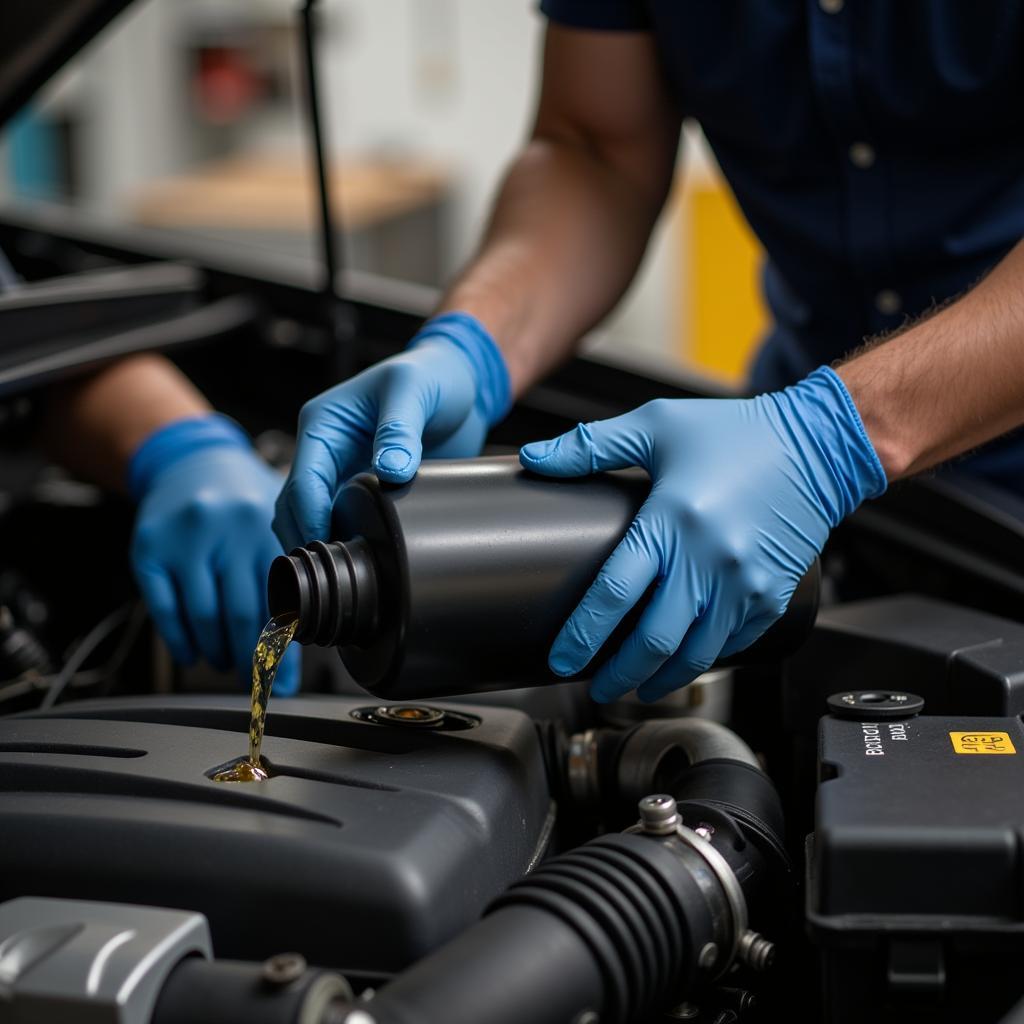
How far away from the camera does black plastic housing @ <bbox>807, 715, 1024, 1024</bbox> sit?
535 mm

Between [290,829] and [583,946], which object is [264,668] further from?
[583,946]

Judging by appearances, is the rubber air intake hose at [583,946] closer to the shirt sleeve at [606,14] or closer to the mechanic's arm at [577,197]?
the mechanic's arm at [577,197]

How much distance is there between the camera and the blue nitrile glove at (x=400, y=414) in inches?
33.3

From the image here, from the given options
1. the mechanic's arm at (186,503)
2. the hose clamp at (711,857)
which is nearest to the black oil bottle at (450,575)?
the hose clamp at (711,857)

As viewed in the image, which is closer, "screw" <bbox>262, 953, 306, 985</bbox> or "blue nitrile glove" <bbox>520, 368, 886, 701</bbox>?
"screw" <bbox>262, 953, 306, 985</bbox>

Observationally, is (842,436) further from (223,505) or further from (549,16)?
(549,16)

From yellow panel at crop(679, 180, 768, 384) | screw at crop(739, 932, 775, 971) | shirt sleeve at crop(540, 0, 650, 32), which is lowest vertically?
yellow panel at crop(679, 180, 768, 384)

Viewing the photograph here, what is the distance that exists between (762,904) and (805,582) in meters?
0.21

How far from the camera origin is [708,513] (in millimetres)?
736

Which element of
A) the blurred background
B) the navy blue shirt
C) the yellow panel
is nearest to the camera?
the navy blue shirt

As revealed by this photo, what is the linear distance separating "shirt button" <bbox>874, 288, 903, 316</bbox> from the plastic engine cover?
654 mm

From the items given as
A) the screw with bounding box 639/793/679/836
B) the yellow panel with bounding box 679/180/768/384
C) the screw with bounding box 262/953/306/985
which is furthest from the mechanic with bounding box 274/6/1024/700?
the yellow panel with bounding box 679/180/768/384

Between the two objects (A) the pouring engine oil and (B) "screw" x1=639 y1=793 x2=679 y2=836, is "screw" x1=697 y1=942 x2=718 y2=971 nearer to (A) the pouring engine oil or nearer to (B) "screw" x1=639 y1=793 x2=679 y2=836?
(B) "screw" x1=639 y1=793 x2=679 y2=836

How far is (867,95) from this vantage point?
1.11 metres
